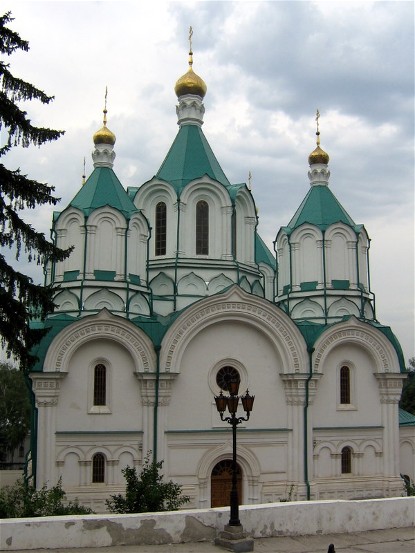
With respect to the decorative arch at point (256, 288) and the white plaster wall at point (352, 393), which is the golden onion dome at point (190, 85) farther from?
the white plaster wall at point (352, 393)

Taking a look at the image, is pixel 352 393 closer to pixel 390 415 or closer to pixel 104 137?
pixel 390 415

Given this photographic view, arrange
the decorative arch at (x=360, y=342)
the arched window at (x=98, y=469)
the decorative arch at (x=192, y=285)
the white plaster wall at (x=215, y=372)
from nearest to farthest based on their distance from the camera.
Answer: the arched window at (x=98, y=469)
the white plaster wall at (x=215, y=372)
the decorative arch at (x=360, y=342)
the decorative arch at (x=192, y=285)

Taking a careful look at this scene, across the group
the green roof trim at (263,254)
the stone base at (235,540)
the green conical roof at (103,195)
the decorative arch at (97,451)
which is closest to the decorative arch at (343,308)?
the green roof trim at (263,254)

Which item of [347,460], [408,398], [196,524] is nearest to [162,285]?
[347,460]

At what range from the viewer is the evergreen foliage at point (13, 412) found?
38125 mm

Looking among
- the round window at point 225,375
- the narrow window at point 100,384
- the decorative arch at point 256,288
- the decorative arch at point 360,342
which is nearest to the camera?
the narrow window at point 100,384

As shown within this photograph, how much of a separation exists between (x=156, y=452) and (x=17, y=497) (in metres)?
6.94

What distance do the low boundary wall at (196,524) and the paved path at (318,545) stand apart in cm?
11

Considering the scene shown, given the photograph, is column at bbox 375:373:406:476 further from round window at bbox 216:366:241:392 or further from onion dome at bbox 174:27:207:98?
onion dome at bbox 174:27:207:98

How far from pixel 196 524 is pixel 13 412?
30525mm

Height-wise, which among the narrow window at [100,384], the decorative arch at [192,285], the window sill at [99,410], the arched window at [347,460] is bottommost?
the arched window at [347,460]

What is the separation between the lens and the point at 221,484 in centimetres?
2022

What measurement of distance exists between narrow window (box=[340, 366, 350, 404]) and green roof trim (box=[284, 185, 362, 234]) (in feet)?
16.5

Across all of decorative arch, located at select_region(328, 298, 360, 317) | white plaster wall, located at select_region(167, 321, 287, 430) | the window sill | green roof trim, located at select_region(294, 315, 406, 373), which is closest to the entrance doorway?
white plaster wall, located at select_region(167, 321, 287, 430)
